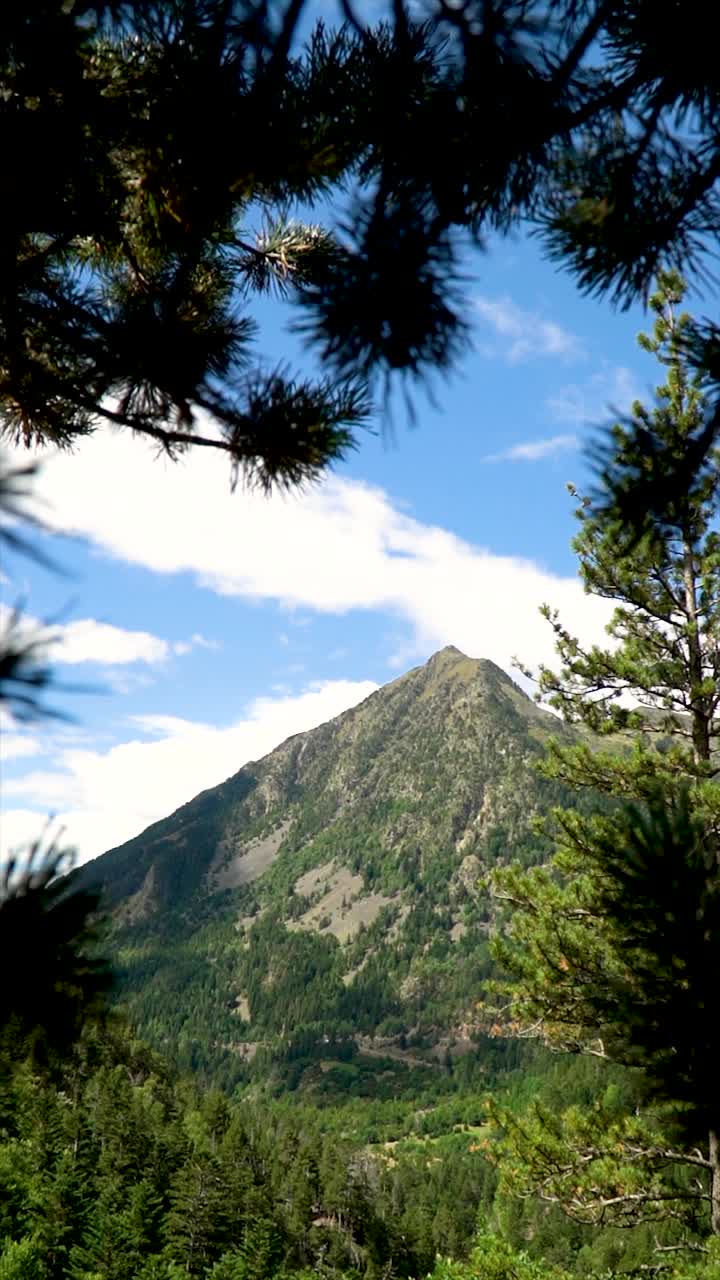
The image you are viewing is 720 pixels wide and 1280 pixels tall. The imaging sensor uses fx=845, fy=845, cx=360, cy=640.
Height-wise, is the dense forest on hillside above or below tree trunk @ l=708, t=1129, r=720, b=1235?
below

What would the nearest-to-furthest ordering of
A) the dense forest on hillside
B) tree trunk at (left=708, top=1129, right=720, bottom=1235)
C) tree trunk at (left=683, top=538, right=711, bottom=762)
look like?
tree trunk at (left=708, top=1129, right=720, bottom=1235) → tree trunk at (left=683, top=538, right=711, bottom=762) → the dense forest on hillside

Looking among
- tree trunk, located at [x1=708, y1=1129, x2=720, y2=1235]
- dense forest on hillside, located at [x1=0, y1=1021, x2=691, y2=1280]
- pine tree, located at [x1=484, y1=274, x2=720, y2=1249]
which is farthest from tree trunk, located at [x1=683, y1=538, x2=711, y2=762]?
dense forest on hillside, located at [x1=0, y1=1021, x2=691, y2=1280]

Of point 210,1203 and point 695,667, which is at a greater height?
point 695,667

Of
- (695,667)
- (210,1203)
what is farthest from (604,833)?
(210,1203)

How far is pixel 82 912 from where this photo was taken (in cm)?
197

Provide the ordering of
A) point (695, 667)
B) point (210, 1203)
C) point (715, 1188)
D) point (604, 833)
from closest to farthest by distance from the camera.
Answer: point (604, 833) → point (715, 1188) → point (695, 667) → point (210, 1203)

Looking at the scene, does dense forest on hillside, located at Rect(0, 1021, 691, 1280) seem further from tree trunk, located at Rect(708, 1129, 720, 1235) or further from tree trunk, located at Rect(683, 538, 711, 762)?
tree trunk, located at Rect(683, 538, 711, 762)

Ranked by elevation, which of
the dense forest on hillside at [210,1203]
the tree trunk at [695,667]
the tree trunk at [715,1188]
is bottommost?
the dense forest on hillside at [210,1203]

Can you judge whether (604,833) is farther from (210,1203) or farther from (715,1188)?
(210,1203)

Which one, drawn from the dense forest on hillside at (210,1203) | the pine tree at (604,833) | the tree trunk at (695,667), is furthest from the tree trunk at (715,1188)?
the tree trunk at (695,667)

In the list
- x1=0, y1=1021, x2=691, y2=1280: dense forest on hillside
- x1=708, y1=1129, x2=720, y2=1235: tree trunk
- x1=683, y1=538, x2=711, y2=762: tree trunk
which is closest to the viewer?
x1=708, y1=1129, x2=720, y2=1235: tree trunk

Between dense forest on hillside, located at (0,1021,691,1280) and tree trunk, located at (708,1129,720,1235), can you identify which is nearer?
tree trunk, located at (708,1129,720,1235)

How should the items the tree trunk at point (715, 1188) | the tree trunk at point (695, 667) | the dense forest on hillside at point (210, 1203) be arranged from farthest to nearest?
1. the dense forest on hillside at point (210, 1203)
2. the tree trunk at point (695, 667)
3. the tree trunk at point (715, 1188)

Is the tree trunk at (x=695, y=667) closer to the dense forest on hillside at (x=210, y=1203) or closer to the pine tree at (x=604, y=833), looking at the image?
the pine tree at (x=604, y=833)
